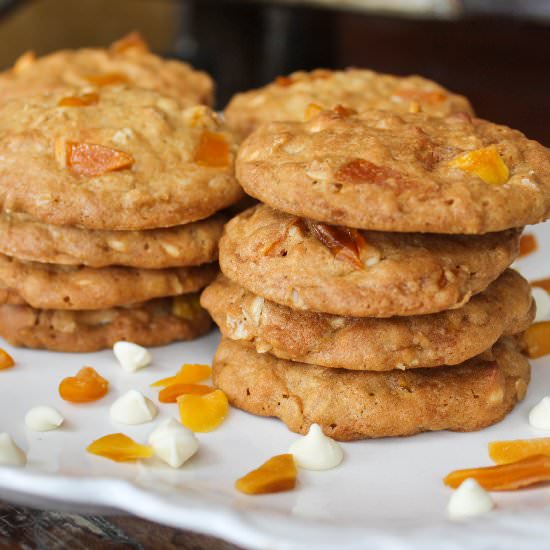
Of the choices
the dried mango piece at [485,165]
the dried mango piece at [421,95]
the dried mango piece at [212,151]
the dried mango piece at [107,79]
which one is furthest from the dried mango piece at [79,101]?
the dried mango piece at [485,165]

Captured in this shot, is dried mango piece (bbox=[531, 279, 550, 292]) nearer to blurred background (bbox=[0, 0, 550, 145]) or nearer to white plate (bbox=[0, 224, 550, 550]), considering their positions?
white plate (bbox=[0, 224, 550, 550])

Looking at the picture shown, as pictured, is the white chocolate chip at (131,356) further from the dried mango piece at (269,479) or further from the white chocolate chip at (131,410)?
the dried mango piece at (269,479)

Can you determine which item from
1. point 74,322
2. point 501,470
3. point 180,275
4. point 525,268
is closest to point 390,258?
point 501,470

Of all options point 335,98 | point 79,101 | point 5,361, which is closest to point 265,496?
point 5,361

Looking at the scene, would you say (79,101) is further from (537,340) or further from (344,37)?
(344,37)

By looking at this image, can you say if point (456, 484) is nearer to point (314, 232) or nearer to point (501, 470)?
point (501, 470)

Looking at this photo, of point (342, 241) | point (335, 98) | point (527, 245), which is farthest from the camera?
point (527, 245)
